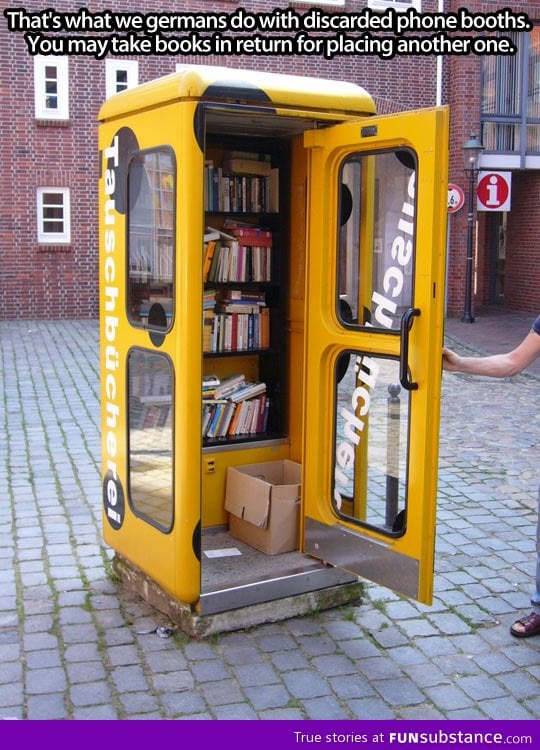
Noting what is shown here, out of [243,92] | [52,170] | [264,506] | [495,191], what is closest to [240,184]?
[243,92]

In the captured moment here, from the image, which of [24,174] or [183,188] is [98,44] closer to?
[24,174]

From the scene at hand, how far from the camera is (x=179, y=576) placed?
13.9 feet

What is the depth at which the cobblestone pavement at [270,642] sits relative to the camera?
375cm

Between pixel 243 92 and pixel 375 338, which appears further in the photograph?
pixel 375 338

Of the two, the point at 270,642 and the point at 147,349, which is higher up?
the point at 147,349

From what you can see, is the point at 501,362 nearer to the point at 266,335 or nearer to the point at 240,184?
the point at 266,335

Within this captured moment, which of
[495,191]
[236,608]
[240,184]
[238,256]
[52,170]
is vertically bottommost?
[236,608]

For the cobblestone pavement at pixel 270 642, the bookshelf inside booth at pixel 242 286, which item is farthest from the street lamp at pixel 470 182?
the bookshelf inside booth at pixel 242 286

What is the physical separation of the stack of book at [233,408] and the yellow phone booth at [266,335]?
1cm

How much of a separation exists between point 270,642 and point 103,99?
53.8 feet

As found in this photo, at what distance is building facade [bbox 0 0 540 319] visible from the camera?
18188mm

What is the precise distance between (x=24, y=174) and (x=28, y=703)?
16.1 meters

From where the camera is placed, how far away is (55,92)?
18438 mm

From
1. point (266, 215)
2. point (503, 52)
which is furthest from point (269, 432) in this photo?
point (503, 52)
